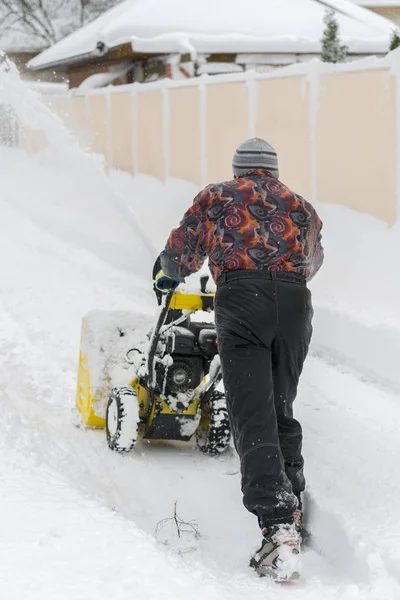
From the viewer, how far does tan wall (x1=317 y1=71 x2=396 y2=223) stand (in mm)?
8609

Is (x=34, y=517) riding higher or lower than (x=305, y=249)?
lower

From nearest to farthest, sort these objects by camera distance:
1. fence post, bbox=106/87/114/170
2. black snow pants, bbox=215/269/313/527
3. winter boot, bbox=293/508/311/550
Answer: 1. black snow pants, bbox=215/269/313/527
2. winter boot, bbox=293/508/311/550
3. fence post, bbox=106/87/114/170

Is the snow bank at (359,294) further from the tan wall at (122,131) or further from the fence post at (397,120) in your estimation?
the tan wall at (122,131)

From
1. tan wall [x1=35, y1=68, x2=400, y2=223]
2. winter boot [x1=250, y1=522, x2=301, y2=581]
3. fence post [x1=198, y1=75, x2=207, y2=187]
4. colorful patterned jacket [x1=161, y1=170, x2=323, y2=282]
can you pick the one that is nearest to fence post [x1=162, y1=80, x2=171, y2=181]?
tan wall [x1=35, y1=68, x2=400, y2=223]

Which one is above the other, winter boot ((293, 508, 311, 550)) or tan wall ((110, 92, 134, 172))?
tan wall ((110, 92, 134, 172))

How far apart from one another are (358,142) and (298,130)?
4.06ft

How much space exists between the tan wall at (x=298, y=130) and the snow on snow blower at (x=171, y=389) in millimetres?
3449

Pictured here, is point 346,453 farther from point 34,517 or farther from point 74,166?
point 74,166

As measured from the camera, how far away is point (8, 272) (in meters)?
10.2

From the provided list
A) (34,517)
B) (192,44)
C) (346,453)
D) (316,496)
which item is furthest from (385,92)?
(192,44)

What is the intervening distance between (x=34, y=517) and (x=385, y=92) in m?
5.65

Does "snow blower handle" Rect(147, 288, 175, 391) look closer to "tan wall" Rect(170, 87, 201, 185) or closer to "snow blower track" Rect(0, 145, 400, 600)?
"snow blower track" Rect(0, 145, 400, 600)

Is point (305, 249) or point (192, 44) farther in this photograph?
point (192, 44)

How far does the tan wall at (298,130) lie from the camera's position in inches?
344
